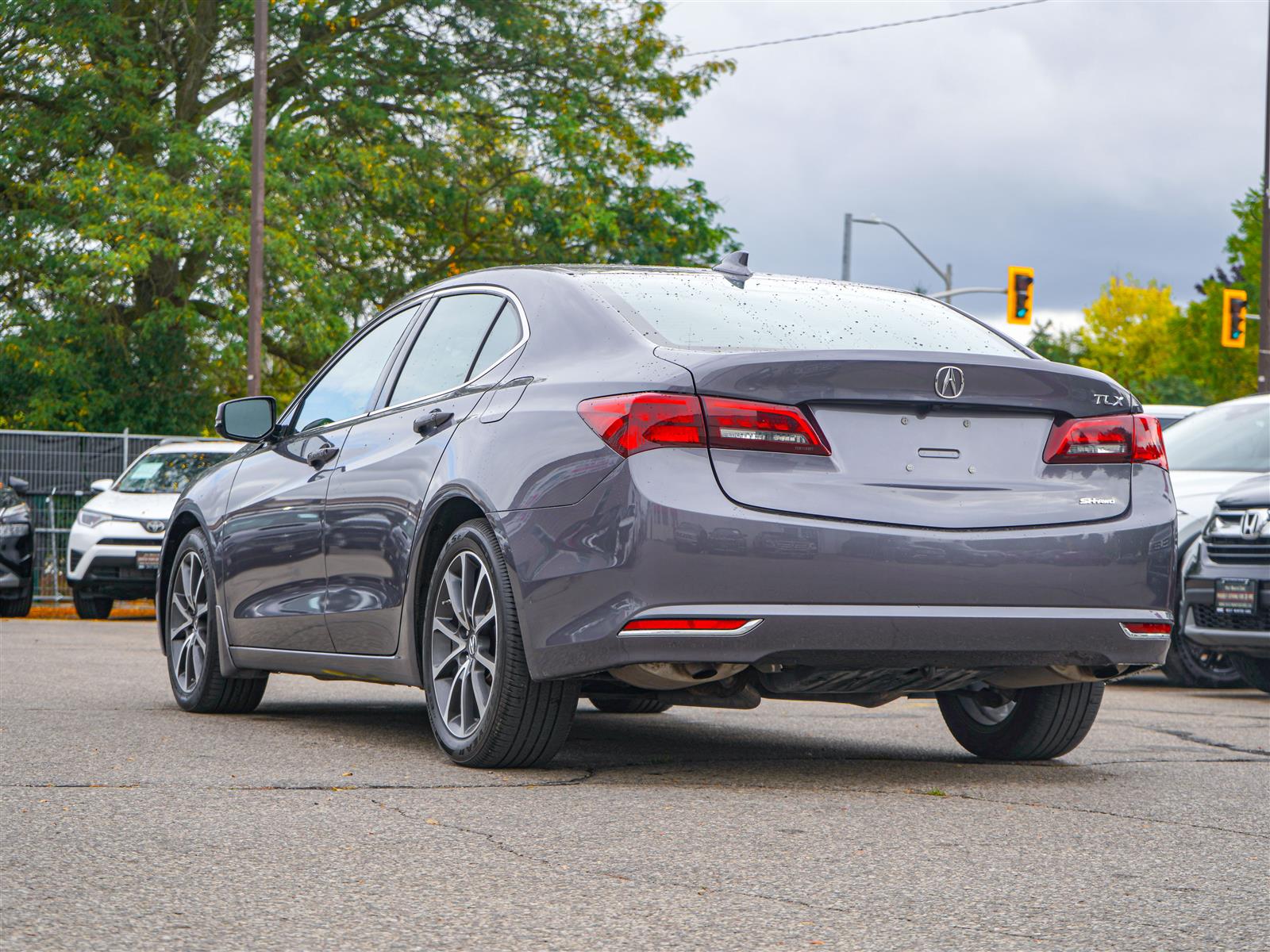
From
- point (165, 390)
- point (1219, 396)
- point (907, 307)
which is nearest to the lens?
point (907, 307)

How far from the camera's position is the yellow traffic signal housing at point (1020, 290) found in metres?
30.6

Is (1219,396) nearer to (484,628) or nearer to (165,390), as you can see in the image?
(165,390)

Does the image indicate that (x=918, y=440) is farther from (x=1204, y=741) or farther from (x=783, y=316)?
(x=1204, y=741)

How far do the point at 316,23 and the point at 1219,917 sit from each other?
24994 mm

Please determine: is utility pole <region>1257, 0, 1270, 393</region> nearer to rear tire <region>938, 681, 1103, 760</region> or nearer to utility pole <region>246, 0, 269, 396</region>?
utility pole <region>246, 0, 269, 396</region>

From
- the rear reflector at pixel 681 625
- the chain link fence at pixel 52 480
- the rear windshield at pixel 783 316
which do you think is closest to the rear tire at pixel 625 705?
the rear windshield at pixel 783 316

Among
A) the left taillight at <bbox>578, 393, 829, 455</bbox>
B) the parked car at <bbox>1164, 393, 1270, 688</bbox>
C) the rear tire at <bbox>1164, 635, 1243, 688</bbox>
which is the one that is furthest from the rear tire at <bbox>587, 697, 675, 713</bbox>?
the rear tire at <bbox>1164, 635, 1243, 688</bbox>

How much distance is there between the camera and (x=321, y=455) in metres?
6.83

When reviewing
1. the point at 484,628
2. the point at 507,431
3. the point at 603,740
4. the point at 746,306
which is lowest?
the point at 603,740

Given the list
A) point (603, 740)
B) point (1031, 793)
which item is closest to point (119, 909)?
point (1031, 793)

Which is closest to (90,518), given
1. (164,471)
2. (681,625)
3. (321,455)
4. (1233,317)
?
(164,471)

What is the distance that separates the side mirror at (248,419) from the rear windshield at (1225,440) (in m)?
6.19

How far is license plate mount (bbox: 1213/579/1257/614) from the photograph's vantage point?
32.3ft

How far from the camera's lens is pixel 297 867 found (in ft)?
13.1
